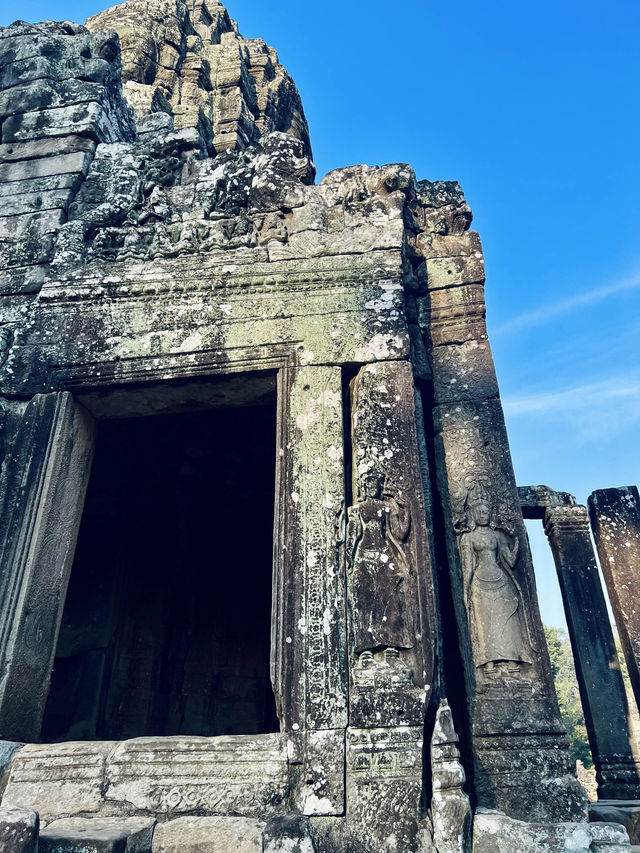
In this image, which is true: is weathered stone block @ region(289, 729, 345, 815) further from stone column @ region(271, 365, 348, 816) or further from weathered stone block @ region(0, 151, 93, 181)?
weathered stone block @ region(0, 151, 93, 181)

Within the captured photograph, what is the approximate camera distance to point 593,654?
830 cm

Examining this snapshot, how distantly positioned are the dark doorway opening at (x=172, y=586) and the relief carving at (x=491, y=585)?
3.30 m

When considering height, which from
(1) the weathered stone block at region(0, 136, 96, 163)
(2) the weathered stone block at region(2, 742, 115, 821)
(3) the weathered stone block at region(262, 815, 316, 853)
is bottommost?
(3) the weathered stone block at region(262, 815, 316, 853)

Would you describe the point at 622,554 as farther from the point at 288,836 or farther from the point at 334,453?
the point at 288,836

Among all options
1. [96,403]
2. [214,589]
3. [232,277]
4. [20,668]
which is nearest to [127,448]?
[214,589]

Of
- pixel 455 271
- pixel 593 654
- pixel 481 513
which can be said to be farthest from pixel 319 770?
pixel 593 654

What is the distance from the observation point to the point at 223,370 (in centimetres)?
535

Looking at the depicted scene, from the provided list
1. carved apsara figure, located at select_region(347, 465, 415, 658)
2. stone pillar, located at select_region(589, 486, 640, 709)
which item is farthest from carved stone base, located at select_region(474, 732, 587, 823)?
stone pillar, located at select_region(589, 486, 640, 709)

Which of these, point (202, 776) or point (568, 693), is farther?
point (568, 693)

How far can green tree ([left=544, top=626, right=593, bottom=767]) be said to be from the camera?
78.7 ft

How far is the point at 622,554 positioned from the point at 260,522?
4452mm

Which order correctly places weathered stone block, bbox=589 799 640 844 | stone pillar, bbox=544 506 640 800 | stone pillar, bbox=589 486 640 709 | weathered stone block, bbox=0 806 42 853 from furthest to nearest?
stone pillar, bbox=589 486 640 709 → stone pillar, bbox=544 506 640 800 → weathered stone block, bbox=589 799 640 844 → weathered stone block, bbox=0 806 42 853

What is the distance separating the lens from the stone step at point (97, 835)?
10.5 feet

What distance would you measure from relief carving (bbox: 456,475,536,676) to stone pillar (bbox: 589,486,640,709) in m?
4.11
